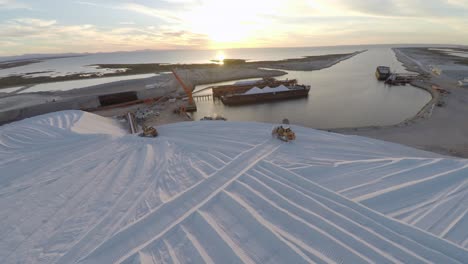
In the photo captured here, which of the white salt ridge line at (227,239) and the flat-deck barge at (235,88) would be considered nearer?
the white salt ridge line at (227,239)

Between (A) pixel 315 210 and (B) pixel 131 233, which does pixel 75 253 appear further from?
(A) pixel 315 210

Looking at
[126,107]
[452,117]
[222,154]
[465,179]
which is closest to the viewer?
[465,179]

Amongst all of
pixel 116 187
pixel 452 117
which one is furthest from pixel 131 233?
pixel 452 117

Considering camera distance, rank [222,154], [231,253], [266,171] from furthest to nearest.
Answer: [222,154], [266,171], [231,253]

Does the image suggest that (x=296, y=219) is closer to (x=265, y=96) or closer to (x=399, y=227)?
(x=399, y=227)

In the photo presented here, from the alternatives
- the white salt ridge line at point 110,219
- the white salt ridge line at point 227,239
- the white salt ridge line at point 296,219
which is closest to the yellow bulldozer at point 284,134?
the white salt ridge line at point 296,219

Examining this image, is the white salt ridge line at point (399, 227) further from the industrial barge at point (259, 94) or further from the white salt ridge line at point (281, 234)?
the industrial barge at point (259, 94)

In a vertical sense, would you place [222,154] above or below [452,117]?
above
